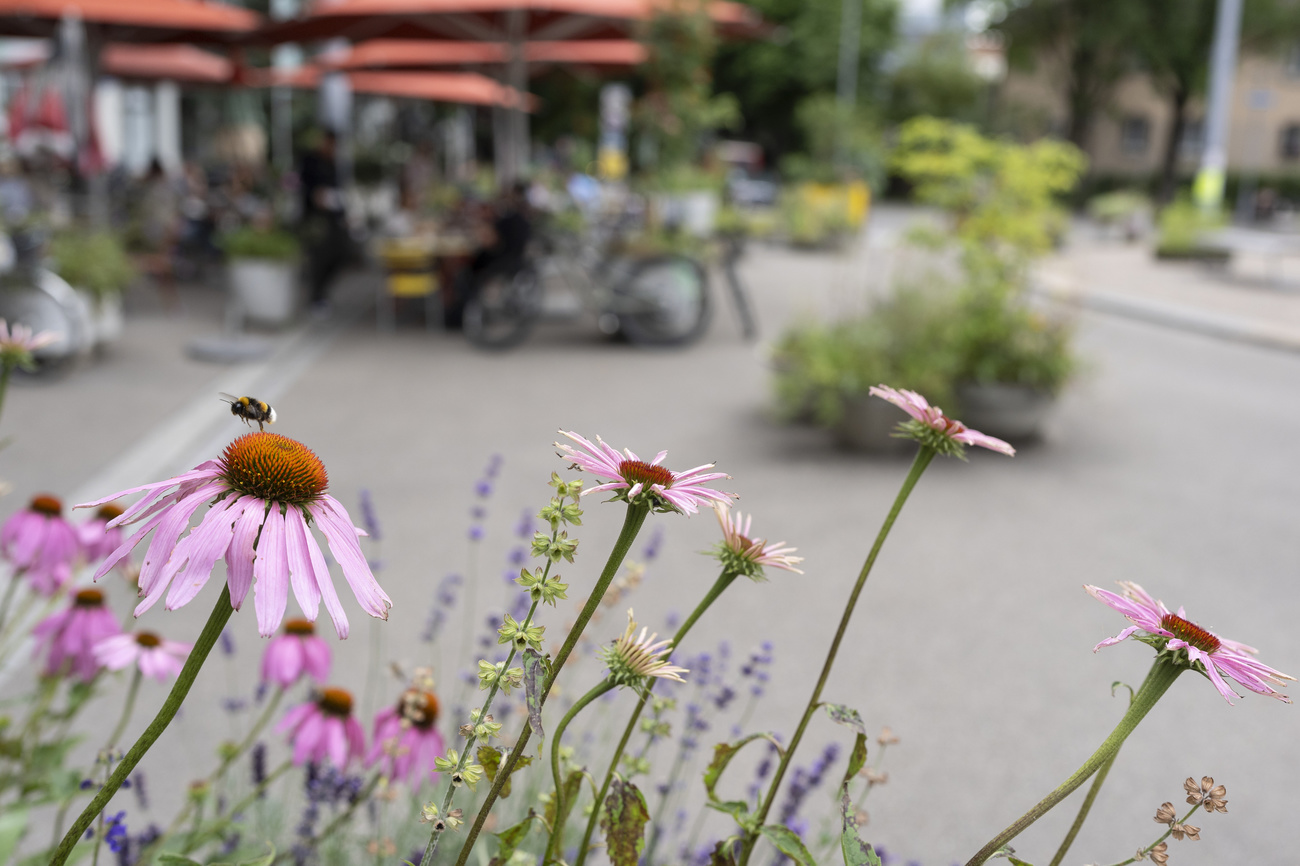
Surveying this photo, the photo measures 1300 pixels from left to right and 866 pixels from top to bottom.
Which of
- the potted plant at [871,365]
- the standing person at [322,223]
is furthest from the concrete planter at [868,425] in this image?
the standing person at [322,223]

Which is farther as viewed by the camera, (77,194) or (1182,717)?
(77,194)

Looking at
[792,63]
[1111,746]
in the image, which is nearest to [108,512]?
[1111,746]

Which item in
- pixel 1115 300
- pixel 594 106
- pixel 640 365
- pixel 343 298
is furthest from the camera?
pixel 594 106

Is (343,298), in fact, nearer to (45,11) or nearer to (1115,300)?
(45,11)

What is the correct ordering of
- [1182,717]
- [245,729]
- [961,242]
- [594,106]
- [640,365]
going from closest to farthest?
[245,729], [1182,717], [961,242], [640,365], [594,106]

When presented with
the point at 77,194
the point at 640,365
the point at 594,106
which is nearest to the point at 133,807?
Answer: the point at 640,365

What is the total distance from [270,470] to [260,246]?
11.8 m

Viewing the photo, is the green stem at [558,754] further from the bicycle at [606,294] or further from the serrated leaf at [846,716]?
the bicycle at [606,294]

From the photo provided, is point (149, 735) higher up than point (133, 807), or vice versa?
point (149, 735)

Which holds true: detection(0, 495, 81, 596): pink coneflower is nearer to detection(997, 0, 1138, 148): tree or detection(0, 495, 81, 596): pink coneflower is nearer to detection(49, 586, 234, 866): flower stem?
detection(49, 586, 234, 866): flower stem

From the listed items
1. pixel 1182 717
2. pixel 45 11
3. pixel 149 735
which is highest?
pixel 45 11

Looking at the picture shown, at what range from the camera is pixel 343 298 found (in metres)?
15.1

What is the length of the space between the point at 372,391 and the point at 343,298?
6.22 metres

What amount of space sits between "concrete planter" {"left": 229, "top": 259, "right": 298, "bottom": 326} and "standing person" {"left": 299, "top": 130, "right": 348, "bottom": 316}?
2.57 ft
